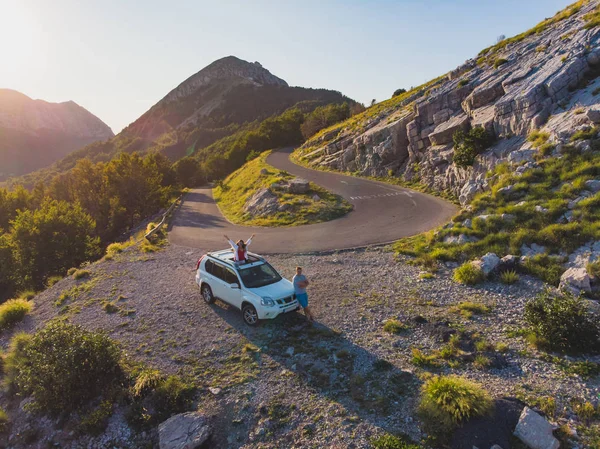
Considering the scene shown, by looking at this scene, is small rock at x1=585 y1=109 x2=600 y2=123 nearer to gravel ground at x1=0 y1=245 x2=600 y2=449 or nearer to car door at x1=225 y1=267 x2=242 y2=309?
gravel ground at x1=0 y1=245 x2=600 y2=449

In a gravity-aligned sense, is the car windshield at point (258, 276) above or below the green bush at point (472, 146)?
below

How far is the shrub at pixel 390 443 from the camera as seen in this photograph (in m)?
6.53

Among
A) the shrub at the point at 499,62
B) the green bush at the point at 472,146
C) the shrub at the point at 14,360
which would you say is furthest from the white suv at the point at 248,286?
the shrub at the point at 499,62

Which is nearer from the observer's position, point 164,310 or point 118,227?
point 164,310

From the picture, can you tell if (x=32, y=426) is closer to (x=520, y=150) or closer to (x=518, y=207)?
(x=518, y=207)

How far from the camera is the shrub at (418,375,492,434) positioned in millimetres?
6684

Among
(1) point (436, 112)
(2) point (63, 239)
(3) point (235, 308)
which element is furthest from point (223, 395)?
(1) point (436, 112)

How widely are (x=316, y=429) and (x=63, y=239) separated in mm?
27778

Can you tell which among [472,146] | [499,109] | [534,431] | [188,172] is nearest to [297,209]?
[472,146]

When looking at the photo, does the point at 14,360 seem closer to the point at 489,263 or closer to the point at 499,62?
the point at 489,263

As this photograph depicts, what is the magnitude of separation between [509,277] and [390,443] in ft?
29.4

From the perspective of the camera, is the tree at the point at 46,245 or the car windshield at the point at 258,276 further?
the tree at the point at 46,245

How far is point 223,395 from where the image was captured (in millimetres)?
8812

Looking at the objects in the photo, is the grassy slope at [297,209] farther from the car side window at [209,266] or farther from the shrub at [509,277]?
the shrub at [509,277]
